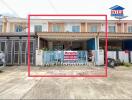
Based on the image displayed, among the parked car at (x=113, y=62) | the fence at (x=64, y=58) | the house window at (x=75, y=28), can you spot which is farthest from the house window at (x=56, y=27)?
the parked car at (x=113, y=62)

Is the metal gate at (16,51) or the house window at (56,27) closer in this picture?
the metal gate at (16,51)

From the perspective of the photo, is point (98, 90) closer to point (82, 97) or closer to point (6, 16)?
point (82, 97)

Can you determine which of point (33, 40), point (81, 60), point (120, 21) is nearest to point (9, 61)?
point (33, 40)

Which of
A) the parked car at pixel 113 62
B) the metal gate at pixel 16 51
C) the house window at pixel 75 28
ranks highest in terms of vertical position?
the house window at pixel 75 28

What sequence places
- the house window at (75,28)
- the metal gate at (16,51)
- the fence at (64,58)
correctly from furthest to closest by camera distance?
the house window at (75,28) < the metal gate at (16,51) < the fence at (64,58)

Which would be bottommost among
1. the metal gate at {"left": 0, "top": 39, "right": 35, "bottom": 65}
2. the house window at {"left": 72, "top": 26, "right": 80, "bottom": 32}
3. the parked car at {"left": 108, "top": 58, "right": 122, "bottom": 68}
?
the parked car at {"left": 108, "top": 58, "right": 122, "bottom": 68}

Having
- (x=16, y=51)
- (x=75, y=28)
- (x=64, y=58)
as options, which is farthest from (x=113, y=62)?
(x=75, y=28)

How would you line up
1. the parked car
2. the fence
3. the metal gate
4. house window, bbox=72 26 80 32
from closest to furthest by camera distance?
the parked car, the fence, the metal gate, house window, bbox=72 26 80 32

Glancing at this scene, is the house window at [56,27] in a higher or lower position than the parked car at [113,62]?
higher

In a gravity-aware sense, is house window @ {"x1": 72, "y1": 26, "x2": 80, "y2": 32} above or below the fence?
above

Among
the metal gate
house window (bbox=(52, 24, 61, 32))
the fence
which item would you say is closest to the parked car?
the fence

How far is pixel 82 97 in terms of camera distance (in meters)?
5.91

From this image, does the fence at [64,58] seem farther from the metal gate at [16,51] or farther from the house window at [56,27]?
the house window at [56,27]

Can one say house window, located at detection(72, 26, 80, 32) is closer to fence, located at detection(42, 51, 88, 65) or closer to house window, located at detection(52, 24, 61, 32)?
house window, located at detection(52, 24, 61, 32)
